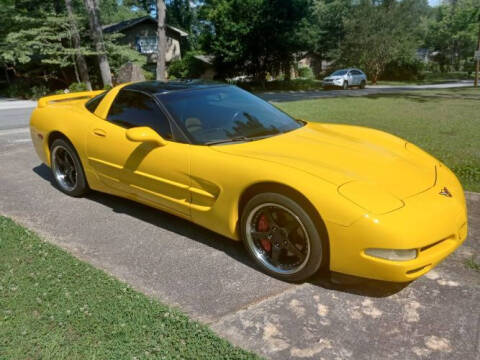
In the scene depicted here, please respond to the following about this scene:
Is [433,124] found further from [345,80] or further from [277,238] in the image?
[345,80]

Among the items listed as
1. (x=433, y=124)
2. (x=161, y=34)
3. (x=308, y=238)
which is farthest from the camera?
(x=161, y=34)

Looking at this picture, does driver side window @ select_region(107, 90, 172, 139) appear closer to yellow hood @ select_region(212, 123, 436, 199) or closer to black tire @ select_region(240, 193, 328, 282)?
yellow hood @ select_region(212, 123, 436, 199)

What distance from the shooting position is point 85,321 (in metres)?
2.29

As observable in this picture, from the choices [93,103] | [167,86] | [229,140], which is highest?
[167,86]

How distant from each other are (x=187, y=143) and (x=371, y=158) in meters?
1.40

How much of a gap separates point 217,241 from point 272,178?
103 centimetres

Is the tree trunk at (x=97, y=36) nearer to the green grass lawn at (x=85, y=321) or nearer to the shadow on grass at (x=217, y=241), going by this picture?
the shadow on grass at (x=217, y=241)

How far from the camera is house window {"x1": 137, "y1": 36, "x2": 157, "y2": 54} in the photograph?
33469mm

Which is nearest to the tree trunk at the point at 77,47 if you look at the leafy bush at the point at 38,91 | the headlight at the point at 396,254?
the leafy bush at the point at 38,91

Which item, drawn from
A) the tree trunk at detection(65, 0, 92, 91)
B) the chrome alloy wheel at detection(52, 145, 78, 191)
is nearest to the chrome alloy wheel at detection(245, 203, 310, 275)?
the chrome alloy wheel at detection(52, 145, 78, 191)

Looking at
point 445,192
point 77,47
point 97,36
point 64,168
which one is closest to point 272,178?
point 445,192

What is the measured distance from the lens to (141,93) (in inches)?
144

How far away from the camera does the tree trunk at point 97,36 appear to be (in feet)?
68.7

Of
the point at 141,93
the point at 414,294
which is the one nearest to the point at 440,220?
the point at 414,294
